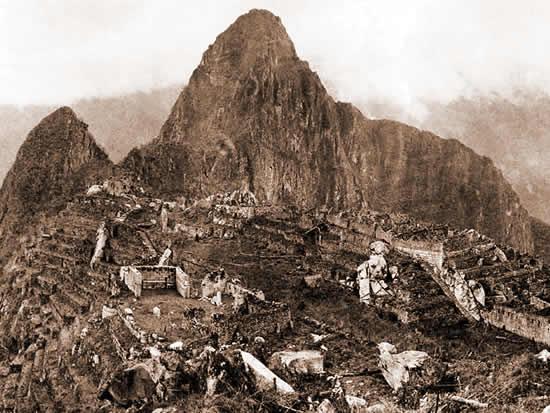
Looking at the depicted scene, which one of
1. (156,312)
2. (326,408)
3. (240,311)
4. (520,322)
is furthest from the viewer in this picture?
(520,322)

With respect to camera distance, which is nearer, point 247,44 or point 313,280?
point 313,280

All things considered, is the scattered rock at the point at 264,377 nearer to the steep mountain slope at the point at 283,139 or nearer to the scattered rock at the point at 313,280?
the scattered rock at the point at 313,280

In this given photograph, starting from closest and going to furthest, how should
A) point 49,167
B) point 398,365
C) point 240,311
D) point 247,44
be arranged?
point 398,365
point 240,311
point 49,167
point 247,44

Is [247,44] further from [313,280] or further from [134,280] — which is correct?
[134,280]

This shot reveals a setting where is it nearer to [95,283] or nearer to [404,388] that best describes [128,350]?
[404,388]

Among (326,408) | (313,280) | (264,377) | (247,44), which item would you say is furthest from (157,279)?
(247,44)

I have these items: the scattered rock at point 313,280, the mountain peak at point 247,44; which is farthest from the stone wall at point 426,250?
the mountain peak at point 247,44
